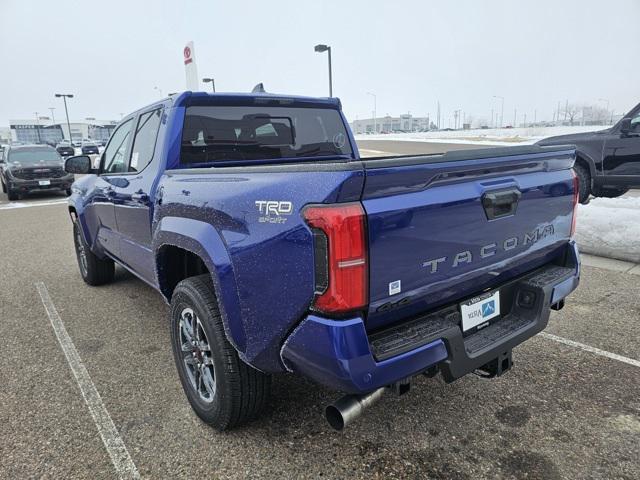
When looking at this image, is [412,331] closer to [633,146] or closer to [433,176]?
[433,176]

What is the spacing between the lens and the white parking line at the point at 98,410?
234cm

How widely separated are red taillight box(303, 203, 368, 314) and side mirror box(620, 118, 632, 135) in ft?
25.6

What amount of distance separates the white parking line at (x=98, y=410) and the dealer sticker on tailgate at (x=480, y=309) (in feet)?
5.74

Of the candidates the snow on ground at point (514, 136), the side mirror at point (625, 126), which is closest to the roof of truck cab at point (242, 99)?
the side mirror at point (625, 126)

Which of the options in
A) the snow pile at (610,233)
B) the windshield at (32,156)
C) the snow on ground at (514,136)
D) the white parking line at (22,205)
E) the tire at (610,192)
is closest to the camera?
the snow pile at (610,233)

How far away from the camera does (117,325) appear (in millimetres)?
4133

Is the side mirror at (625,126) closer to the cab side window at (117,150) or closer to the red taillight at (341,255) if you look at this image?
the cab side window at (117,150)

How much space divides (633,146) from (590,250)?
10.1 ft

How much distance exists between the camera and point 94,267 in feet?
17.0

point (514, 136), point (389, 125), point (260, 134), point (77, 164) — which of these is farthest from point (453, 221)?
point (389, 125)

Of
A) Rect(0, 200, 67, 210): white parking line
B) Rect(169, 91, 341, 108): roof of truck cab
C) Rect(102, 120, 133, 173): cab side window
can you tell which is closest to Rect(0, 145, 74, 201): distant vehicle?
Rect(0, 200, 67, 210): white parking line

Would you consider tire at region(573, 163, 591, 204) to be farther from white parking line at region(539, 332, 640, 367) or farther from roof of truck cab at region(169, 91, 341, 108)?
roof of truck cab at region(169, 91, 341, 108)

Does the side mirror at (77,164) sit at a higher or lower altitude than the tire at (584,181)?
higher

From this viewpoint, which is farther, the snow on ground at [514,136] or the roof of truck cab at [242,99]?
the snow on ground at [514,136]
